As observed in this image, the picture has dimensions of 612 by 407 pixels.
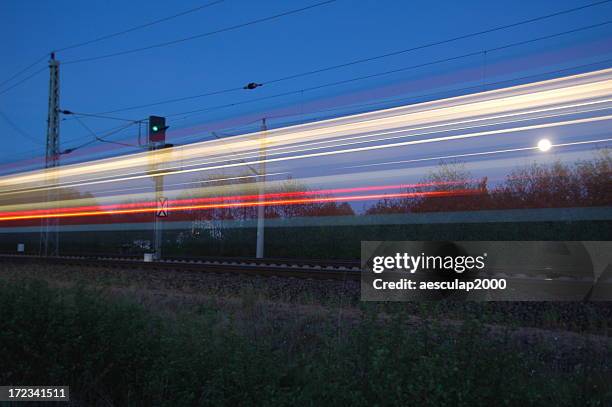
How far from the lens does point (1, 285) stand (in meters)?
7.25

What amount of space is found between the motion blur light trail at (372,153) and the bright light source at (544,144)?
0.07 meters

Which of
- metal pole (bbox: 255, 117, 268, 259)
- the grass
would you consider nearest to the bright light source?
the grass

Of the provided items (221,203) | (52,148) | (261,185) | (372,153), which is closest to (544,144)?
(372,153)

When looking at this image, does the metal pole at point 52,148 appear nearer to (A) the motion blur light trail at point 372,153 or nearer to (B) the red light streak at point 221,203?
(B) the red light streak at point 221,203

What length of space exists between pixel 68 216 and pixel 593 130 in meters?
22.5

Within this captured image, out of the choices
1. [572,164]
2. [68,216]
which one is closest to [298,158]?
[572,164]

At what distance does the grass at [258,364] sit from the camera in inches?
171

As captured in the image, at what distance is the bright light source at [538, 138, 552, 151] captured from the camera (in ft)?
36.1

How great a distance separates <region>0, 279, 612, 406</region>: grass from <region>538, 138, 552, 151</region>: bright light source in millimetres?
5868

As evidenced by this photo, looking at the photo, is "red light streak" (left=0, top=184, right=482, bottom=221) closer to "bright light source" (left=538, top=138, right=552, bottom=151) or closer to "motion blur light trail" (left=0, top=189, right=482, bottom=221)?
"motion blur light trail" (left=0, top=189, right=482, bottom=221)

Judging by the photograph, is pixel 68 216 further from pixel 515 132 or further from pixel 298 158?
pixel 515 132

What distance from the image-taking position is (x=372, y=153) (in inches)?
534

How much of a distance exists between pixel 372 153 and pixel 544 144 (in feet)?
13.1

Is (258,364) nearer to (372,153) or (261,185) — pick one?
(372,153)
